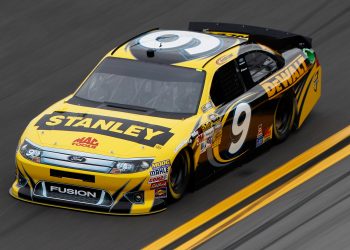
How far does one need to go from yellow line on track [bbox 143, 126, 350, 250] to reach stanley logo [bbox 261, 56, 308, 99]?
834mm

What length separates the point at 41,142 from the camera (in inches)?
509

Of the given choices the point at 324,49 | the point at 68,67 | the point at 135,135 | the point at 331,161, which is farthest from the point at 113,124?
the point at 324,49

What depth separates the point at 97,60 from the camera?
59.5 feet

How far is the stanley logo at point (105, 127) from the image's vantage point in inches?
505

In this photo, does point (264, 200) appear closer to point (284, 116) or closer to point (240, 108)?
point (240, 108)

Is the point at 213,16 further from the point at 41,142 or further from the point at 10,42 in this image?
the point at 41,142

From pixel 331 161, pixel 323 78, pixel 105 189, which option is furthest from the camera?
pixel 323 78

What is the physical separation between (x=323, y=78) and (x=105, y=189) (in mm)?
5655

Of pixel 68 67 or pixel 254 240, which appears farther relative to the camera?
pixel 68 67

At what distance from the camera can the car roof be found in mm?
14123

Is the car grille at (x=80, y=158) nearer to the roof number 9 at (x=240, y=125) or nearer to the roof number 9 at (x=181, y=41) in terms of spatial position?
the roof number 9 at (x=240, y=125)

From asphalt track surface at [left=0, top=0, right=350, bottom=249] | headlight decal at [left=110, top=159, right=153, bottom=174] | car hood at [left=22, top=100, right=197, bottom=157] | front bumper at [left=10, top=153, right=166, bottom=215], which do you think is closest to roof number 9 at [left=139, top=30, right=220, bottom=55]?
car hood at [left=22, top=100, right=197, bottom=157]

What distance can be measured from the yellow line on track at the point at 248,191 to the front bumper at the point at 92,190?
1.58 feet

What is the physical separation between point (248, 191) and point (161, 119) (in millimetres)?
1250
